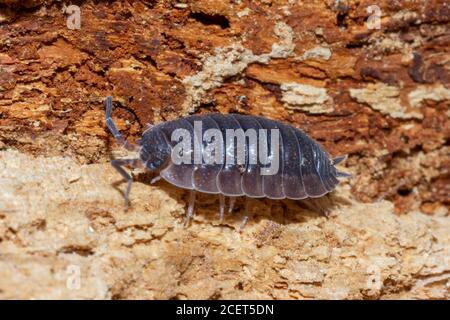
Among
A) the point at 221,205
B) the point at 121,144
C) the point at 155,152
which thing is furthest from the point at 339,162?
the point at 121,144

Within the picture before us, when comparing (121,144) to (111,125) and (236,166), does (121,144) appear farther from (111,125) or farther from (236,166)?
(236,166)

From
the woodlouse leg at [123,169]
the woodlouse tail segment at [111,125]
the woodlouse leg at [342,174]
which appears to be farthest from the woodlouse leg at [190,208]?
the woodlouse leg at [342,174]

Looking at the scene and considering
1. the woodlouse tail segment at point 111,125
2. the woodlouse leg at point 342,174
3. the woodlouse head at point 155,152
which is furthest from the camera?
the woodlouse leg at point 342,174

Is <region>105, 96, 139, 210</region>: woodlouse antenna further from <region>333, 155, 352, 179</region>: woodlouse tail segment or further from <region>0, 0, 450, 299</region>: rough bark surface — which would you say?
<region>333, 155, 352, 179</region>: woodlouse tail segment

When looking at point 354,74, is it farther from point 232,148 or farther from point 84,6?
point 84,6

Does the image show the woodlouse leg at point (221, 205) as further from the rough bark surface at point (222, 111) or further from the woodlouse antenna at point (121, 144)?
the woodlouse antenna at point (121, 144)
